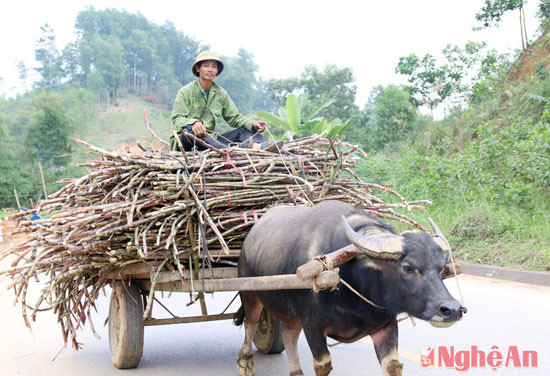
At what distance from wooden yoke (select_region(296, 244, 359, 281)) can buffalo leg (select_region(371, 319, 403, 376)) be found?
0.55 meters

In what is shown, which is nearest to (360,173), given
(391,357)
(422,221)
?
(422,221)

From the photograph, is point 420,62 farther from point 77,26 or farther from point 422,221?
point 77,26

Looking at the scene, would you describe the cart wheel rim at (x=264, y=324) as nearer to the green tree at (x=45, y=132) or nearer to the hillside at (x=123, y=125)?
the green tree at (x=45, y=132)

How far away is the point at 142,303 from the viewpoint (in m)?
5.08

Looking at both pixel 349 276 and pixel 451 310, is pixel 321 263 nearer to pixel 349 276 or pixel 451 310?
pixel 349 276

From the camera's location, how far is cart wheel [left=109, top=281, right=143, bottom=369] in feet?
16.0

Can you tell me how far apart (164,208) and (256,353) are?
6.49 feet

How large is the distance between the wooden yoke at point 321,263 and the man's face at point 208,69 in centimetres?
342

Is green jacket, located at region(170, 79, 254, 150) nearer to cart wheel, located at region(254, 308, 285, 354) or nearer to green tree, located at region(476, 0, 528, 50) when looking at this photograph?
cart wheel, located at region(254, 308, 285, 354)

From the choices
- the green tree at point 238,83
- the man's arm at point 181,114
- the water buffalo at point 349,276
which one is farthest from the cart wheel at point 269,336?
the green tree at point 238,83

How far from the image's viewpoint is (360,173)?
15523mm

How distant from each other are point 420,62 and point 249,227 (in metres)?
18.5

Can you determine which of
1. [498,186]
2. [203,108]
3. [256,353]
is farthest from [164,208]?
[498,186]

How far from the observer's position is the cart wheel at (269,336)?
5.31 meters
